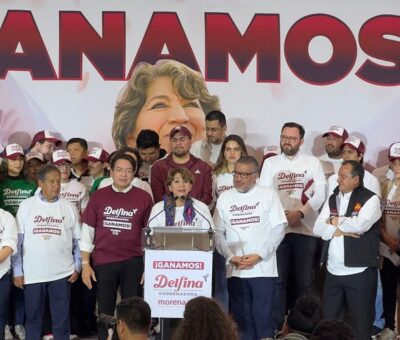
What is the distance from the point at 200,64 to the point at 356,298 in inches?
116

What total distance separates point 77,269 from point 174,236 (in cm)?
115

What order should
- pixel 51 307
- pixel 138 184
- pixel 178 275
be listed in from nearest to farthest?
pixel 178 275
pixel 51 307
pixel 138 184

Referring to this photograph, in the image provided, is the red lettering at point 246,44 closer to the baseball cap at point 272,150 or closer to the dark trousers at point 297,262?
the baseball cap at point 272,150

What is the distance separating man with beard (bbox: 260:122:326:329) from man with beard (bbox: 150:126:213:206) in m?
0.59

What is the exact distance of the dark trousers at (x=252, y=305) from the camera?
598 cm

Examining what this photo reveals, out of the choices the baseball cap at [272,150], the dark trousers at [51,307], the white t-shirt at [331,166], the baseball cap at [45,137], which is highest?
the baseball cap at [45,137]

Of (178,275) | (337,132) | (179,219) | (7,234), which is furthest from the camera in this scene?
(337,132)

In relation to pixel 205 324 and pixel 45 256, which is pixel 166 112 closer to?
pixel 45 256

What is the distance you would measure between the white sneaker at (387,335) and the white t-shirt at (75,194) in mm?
2608

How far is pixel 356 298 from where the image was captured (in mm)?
5926

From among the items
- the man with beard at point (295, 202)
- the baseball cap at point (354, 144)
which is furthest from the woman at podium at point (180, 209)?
the baseball cap at point (354, 144)

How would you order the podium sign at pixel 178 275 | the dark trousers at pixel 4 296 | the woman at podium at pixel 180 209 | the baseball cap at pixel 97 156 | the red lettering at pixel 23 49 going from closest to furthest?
the podium sign at pixel 178 275 → the woman at podium at pixel 180 209 → the dark trousers at pixel 4 296 → the baseball cap at pixel 97 156 → the red lettering at pixel 23 49

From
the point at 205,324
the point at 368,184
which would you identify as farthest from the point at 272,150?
the point at 205,324

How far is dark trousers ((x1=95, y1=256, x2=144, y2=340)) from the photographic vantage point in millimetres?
5977
